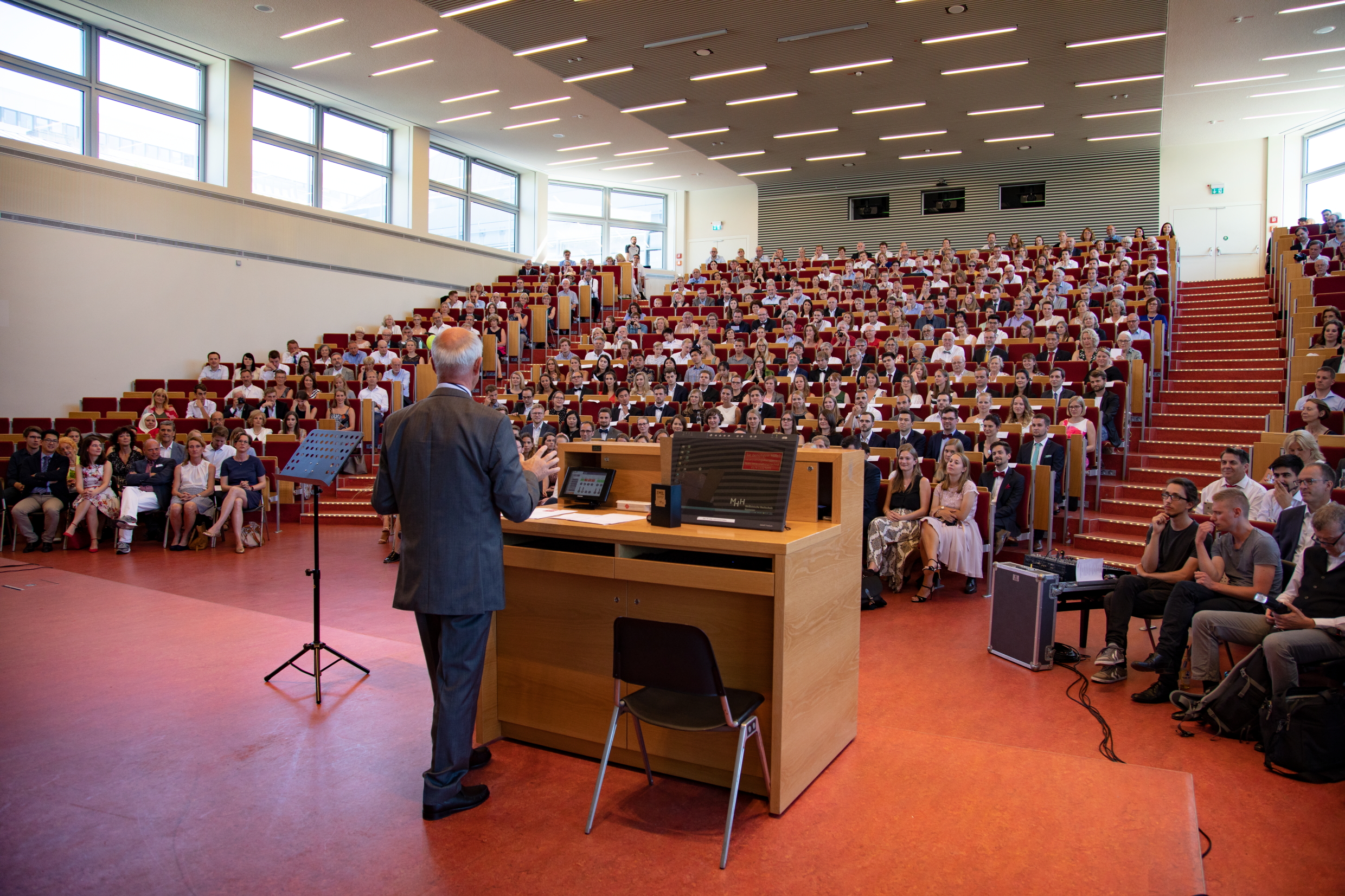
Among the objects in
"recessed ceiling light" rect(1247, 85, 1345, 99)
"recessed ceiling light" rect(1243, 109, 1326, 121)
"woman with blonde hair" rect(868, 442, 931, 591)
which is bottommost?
"woman with blonde hair" rect(868, 442, 931, 591)

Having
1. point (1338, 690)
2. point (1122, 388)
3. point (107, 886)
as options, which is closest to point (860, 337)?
point (1122, 388)

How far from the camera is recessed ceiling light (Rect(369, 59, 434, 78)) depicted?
34.4 ft

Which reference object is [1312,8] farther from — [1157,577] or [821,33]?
[1157,577]

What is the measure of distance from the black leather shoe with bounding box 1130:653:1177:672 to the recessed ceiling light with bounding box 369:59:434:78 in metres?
10.5

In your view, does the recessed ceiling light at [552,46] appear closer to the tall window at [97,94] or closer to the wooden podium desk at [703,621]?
the tall window at [97,94]

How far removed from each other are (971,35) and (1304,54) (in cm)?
445

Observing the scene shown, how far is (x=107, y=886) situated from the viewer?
1833mm

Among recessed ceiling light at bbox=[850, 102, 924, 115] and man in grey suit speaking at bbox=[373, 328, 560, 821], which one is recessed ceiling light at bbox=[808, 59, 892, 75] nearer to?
recessed ceiling light at bbox=[850, 102, 924, 115]

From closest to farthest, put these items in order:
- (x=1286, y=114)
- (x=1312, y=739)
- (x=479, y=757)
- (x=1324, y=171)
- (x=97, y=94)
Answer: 1. (x=479, y=757)
2. (x=1312, y=739)
3. (x=97, y=94)
4. (x=1286, y=114)
5. (x=1324, y=171)

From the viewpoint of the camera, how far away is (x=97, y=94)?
934 cm

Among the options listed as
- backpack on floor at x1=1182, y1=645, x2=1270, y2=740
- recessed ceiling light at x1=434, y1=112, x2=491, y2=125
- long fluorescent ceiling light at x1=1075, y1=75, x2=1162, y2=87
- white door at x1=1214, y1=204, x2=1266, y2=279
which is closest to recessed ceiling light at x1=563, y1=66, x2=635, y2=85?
recessed ceiling light at x1=434, y1=112, x2=491, y2=125

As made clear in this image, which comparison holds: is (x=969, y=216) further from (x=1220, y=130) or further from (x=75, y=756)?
(x=75, y=756)

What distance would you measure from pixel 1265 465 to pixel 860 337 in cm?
477

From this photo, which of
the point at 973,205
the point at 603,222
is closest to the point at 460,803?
the point at 973,205
